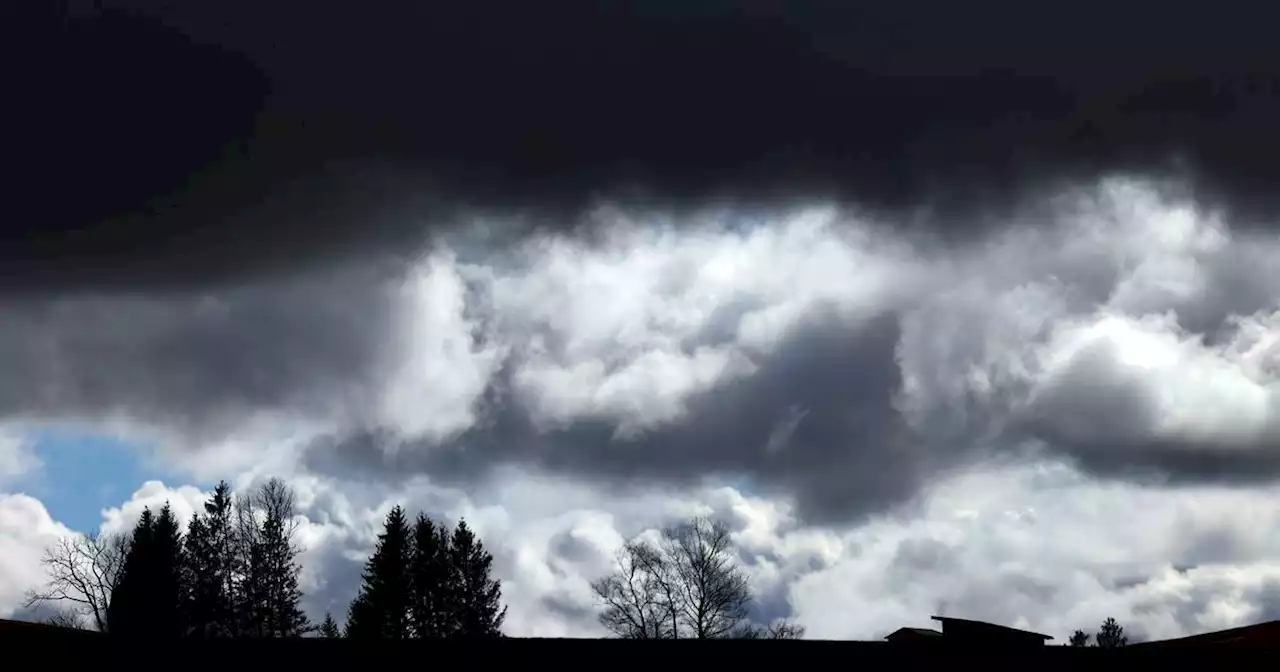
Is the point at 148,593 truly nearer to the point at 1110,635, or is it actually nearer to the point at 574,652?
the point at 574,652

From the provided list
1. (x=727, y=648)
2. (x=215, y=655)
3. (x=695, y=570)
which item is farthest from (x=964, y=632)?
(x=695, y=570)

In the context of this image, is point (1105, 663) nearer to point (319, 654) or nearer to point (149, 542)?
point (319, 654)

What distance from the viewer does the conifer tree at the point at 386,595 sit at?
7431 cm

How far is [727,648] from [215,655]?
66.9 feet

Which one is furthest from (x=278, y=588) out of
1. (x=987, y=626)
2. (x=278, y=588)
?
(x=987, y=626)

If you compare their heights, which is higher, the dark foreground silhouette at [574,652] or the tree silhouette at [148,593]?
the tree silhouette at [148,593]

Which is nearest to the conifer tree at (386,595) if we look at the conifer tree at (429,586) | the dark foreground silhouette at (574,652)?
the conifer tree at (429,586)

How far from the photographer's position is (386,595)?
75.4 metres

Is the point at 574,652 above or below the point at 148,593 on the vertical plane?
below

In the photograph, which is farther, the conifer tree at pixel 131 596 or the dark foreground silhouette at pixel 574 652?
the conifer tree at pixel 131 596

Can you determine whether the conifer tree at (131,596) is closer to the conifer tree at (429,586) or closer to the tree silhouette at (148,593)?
the tree silhouette at (148,593)

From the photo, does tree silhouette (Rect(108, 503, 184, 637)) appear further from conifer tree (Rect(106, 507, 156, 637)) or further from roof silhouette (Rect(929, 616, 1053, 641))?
roof silhouette (Rect(929, 616, 1053, 641))

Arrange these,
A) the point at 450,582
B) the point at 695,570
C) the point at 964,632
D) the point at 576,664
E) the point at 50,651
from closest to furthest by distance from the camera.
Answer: the point at 50,651, the point at 576,664, the point at 964,632, the point at 450,582, the point at 695,570

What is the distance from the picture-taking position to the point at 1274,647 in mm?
57156
